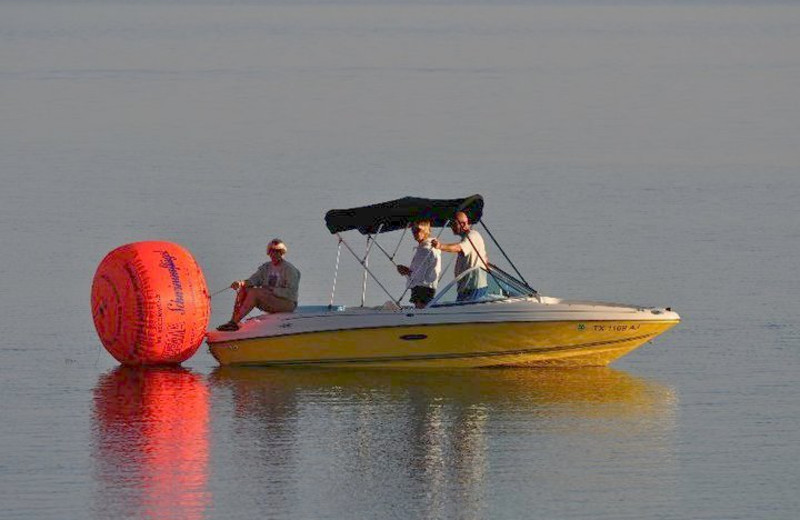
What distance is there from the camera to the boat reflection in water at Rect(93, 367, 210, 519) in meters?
17.8

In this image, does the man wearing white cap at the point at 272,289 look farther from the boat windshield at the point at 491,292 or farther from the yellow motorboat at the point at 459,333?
the boat windshield at the point at 491,292

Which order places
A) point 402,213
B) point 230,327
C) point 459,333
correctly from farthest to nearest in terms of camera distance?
point 402,213
point 230,327
point 459,333

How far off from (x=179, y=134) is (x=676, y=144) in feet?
38.6

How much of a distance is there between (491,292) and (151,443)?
536 centimetres

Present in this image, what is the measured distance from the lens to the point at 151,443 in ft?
66.3

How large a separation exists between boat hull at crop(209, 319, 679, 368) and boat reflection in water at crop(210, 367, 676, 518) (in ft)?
0.52

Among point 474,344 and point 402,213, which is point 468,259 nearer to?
point 474,344

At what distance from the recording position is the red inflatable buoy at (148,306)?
23953 mm

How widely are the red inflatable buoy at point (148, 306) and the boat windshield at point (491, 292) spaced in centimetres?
274

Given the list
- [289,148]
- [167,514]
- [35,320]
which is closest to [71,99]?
[289,148]

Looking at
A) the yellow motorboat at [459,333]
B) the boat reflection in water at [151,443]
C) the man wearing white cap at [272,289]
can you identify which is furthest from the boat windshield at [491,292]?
the boat reflection in water at [151,443]

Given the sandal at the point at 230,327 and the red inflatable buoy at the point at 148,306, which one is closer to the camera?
the red inflatable buoy at the point at 148,306

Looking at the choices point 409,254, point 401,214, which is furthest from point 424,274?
point 409,254

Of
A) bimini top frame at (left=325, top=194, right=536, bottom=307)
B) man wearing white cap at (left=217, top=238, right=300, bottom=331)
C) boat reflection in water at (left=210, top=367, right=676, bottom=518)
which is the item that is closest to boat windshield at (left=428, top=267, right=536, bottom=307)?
bimini top frame at (left=325, top=194, right=536, bottom=307)
